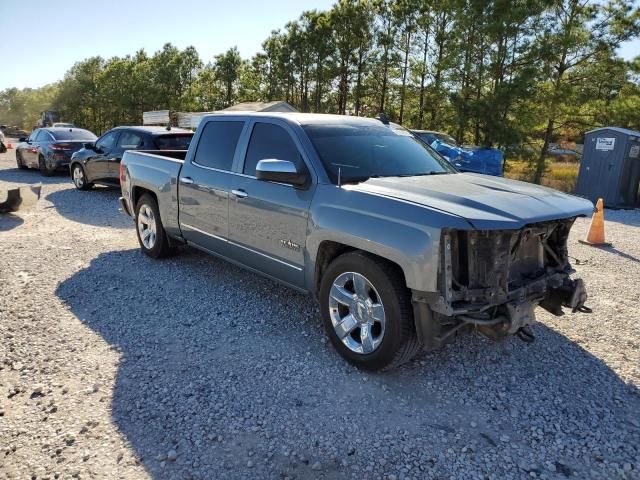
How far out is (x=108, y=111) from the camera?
178 ft

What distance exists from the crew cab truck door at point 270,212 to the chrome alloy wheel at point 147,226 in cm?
192

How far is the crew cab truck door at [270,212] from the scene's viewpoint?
4.07m

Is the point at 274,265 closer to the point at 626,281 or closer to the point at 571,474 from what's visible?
the point at 571,474

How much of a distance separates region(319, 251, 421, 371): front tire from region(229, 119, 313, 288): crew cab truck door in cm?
46

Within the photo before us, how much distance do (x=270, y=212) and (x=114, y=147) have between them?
8.38 metres

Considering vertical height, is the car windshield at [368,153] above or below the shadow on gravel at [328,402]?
above

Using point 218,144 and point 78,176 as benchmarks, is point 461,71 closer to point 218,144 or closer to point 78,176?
point 78,176

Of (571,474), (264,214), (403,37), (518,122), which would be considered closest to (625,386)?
(571,474)

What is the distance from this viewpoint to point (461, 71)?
2016cm

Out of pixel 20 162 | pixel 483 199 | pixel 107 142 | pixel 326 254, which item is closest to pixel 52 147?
pixel 20 162

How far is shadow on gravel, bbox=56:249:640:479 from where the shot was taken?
2734 millimetres

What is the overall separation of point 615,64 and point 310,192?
18.4 metres

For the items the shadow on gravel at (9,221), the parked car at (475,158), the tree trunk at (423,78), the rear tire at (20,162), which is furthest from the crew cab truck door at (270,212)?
the tree trunk at (423,78)

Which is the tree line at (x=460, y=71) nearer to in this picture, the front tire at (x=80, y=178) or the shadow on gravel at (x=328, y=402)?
the front tire at (x=80, y=178)
